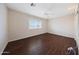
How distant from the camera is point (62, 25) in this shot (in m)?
1.54

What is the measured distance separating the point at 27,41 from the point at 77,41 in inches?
31.7

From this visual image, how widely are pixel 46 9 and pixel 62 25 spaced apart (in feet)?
1.33

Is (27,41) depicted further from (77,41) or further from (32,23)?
(77,41)

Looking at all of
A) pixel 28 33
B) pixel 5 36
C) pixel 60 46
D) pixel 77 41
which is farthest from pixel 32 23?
pixel 77 41

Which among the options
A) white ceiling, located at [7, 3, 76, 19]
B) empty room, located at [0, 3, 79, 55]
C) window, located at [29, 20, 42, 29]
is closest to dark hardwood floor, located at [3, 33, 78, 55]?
empty room, located at [0, 3, 79, 55]

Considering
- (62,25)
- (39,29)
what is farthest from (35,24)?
(62,25)

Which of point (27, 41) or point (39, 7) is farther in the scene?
point (27, 41)

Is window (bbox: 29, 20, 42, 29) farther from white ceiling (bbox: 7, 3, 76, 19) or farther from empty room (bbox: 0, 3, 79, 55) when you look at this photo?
white ceiling (bbox: 7, 3, 76, 19)

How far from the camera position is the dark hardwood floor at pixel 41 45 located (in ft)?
4.38

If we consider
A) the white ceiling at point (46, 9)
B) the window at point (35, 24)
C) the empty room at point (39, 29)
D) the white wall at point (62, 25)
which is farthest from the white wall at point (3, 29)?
the white wall at point (62, 25)

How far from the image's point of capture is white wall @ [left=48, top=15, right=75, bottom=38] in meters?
1.43

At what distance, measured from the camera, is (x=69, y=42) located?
142 centimetres
